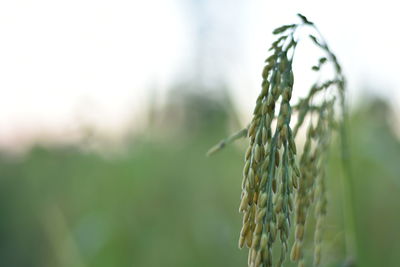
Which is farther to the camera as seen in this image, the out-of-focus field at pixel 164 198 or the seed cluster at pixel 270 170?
the out-of-focus field at pixel 164 198

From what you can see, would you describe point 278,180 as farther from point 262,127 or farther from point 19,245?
point 19,245

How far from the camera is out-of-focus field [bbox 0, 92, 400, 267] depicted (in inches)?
134

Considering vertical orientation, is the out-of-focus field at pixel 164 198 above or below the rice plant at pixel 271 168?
below

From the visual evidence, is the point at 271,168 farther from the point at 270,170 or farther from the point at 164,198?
the point at 164,198

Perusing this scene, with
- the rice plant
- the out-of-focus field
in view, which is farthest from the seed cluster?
the out-of-focus field

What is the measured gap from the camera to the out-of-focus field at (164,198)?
3.40m

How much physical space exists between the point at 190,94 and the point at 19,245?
6.09 feet

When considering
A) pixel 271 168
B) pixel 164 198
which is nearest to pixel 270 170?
pixel 271 168

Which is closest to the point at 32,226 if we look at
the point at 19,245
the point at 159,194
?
the point at 19,245

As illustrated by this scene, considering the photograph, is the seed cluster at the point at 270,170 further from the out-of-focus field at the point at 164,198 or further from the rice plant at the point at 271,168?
the out-of-focus field at the point at 164,198

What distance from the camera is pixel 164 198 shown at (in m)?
4.37

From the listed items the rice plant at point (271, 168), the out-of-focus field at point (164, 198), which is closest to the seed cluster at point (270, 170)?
the rice plant at point (271, 168)

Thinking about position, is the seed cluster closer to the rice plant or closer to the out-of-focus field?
the rice plant

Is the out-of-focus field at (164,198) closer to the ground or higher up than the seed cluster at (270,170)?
closer to the ground
